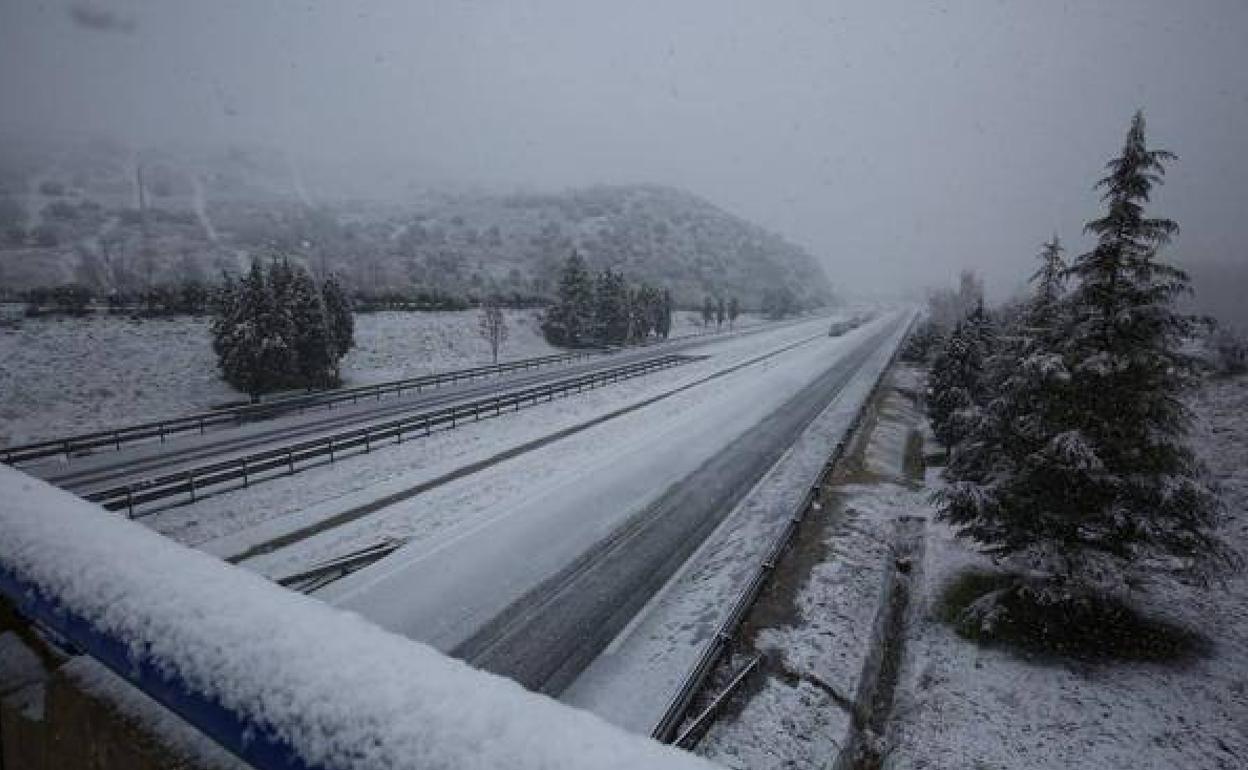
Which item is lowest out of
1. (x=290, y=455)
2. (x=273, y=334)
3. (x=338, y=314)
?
(x=290, y=455)

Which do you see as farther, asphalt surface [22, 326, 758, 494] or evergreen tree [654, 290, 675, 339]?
evergreen tree [654, 290, 675, 339]

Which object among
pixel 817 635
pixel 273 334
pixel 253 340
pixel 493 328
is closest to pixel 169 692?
pixel 817 635

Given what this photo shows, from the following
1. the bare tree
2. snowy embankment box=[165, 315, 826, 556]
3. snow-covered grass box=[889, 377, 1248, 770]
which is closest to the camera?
snow-covered grass box=[889, 377, 1248, 770]

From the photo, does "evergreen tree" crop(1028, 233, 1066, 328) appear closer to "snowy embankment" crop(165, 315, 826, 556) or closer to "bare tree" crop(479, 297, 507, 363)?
"snowy embankment" crop(165, 315, 826, 556)

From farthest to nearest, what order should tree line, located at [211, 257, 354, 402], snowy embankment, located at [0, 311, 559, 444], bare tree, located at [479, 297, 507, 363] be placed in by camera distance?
bare tree, located at [479, 297, 507, 363] → tree line, located at [211, 257, 354, 402] → snowy embankment, located at [0, 311, 559, 444]

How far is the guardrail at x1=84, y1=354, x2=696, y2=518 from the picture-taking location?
690 inches

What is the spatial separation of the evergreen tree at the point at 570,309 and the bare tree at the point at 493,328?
292 inches

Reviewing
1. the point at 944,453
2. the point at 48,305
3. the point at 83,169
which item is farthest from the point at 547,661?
the point at 83,169

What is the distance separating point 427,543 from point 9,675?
14466 millimetres

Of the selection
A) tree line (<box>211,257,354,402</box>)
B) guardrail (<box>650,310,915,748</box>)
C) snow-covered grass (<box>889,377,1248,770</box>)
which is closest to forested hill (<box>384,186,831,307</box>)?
tree line (<box>211,257,354,402</box>)

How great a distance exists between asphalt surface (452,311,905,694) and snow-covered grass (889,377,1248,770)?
5.46m

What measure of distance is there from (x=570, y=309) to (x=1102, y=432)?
55.3m

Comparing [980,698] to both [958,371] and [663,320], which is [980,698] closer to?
[958,371]

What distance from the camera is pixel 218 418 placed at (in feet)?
104
